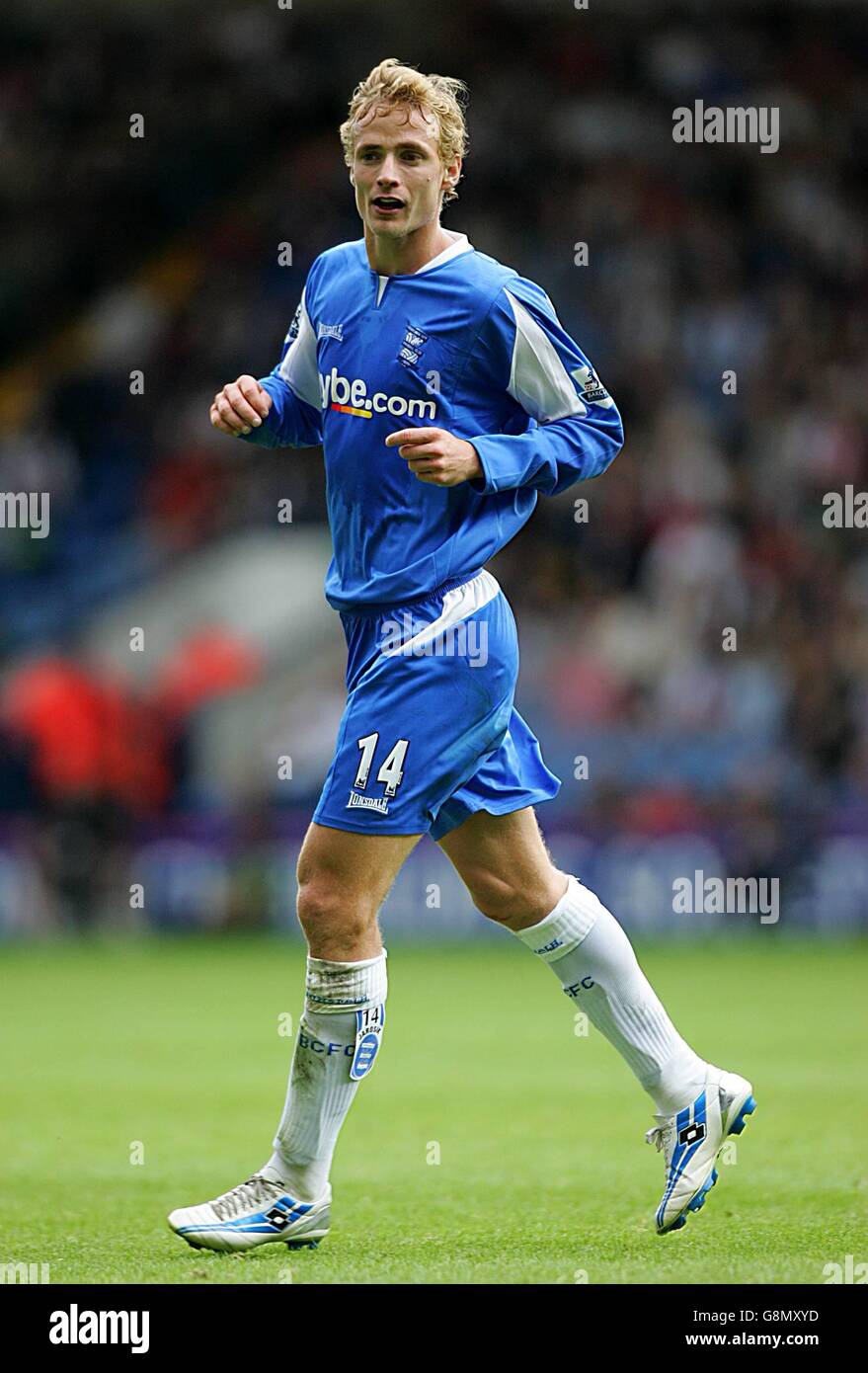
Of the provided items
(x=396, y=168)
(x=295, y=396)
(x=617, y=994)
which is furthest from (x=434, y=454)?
(x=617, y=994)

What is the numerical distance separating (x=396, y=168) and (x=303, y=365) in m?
0.65

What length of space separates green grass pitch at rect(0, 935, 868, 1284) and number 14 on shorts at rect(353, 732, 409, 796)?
107 cm

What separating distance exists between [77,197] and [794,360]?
6775 mm

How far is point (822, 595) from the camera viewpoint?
48.8 feet

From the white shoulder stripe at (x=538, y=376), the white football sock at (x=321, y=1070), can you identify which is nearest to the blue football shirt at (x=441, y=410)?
the white shoulder stripe at (x=538, y=376)

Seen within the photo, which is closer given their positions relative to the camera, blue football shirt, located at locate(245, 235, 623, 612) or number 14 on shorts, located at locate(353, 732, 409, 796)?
number 14 on shorts, located at locate(353, 732, 409, 796)

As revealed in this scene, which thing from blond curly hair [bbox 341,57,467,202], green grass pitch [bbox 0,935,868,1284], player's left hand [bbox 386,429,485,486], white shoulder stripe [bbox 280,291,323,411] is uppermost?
blond curly hair [bbox 341,57,467,202]

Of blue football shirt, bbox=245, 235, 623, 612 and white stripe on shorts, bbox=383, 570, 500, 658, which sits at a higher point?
blue football shirt, bbox=245, 235, 623, 612

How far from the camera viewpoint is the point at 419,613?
4613 millimetres

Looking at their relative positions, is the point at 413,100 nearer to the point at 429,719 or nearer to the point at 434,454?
the point at 434,454

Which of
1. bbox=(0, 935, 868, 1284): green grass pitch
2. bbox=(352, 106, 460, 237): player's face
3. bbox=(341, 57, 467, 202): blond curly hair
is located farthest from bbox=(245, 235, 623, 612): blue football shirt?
bbox=(0, 935, 868, 1284): green grass pitch

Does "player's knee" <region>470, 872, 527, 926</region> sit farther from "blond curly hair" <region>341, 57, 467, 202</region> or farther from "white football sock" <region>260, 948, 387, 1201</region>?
"blond curly hair" <region>341, 57, 467, 202</region>

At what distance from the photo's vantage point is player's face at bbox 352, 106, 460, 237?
4547mm
